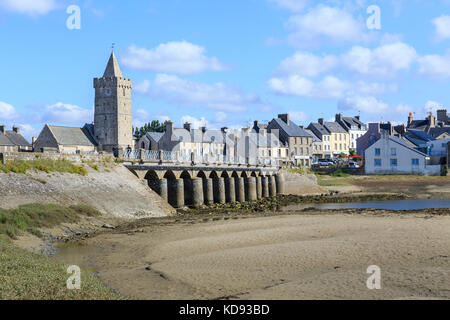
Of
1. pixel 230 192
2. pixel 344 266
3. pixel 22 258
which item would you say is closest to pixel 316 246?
pixel 344 266

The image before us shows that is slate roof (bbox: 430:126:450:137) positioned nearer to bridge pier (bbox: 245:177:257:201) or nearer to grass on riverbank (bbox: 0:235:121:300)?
bridge pier (bbox: 245:177:257:201)

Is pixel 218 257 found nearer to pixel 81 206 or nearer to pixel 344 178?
pixel 81 206

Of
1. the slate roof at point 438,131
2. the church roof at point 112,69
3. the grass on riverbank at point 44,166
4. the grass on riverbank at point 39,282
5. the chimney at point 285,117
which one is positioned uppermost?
the church roof at point 112,69

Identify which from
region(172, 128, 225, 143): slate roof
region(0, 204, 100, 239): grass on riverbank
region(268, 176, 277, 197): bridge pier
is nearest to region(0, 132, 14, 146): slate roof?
region(172, 128, 225, 143): slate roof

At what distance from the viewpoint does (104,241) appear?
83.7 feet

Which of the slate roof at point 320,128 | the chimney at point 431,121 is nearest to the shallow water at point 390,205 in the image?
the chimney at point 431,121

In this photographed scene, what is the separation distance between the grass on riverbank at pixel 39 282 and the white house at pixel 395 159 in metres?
66.7

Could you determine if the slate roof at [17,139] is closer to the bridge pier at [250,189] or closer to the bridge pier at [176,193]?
the bridge pier at [250,189]

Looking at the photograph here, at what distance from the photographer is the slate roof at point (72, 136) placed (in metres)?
81.3

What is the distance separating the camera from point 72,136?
8500 cm

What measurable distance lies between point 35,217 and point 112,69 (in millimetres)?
65973

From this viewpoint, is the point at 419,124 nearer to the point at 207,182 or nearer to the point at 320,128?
the point at 320,128

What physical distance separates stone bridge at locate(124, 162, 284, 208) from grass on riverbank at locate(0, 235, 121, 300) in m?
24.6

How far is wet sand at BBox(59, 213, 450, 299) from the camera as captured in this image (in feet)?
49.5
